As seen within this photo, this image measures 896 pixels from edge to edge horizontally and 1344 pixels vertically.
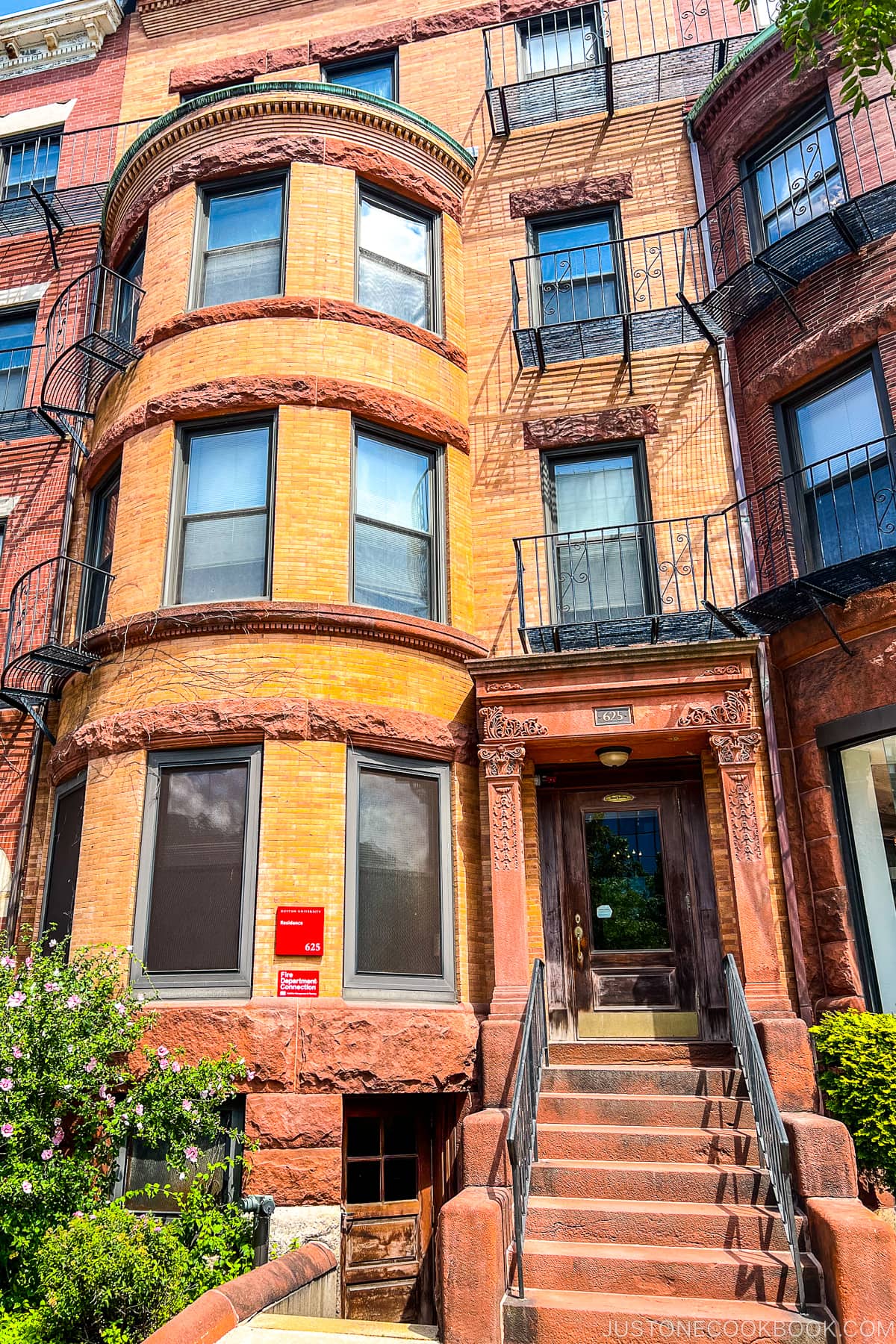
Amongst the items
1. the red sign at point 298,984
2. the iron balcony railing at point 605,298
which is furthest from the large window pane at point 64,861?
the iron balcony railing at point 605,298

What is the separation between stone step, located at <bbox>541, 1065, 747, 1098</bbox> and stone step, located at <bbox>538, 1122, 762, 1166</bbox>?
47 cm

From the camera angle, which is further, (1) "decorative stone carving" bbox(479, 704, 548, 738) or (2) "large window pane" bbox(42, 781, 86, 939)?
(2) "large window pane" bbox(42, 781, 86, 939)

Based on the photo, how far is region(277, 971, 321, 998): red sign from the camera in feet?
28.4

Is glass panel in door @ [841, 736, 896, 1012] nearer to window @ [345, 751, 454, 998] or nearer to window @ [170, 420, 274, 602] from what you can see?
window @ [345, 751, 454, 998]

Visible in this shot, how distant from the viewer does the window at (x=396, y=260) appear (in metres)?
11.8

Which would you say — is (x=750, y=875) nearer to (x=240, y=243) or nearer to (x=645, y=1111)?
(x=645, y=1111)

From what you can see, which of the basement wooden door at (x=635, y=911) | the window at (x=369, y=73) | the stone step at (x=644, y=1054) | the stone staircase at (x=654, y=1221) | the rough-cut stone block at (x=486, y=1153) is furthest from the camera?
the window at (x=369, y=73)

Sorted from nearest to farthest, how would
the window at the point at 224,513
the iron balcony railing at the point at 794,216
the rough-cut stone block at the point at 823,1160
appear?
the rough-cut stone block at the point at 823,1160 < the iron balcony railing at the point at 794,216 < the window at the point at 224,513

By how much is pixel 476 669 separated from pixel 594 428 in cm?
357

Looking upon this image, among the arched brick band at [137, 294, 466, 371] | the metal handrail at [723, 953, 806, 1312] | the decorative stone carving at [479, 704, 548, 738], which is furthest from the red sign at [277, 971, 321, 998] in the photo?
the arched brick band at [137, 294, 466, 371]

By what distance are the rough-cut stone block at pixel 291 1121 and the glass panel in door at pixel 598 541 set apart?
5649 millimetres

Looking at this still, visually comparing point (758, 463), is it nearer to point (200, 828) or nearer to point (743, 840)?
point (743, 840)

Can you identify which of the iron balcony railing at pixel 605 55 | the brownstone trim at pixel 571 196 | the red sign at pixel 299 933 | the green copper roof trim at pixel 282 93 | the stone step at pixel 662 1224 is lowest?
the stone step at pixel 662 1224

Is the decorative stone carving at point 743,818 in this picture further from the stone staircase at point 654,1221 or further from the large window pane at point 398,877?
the large window pane at point 398,877
